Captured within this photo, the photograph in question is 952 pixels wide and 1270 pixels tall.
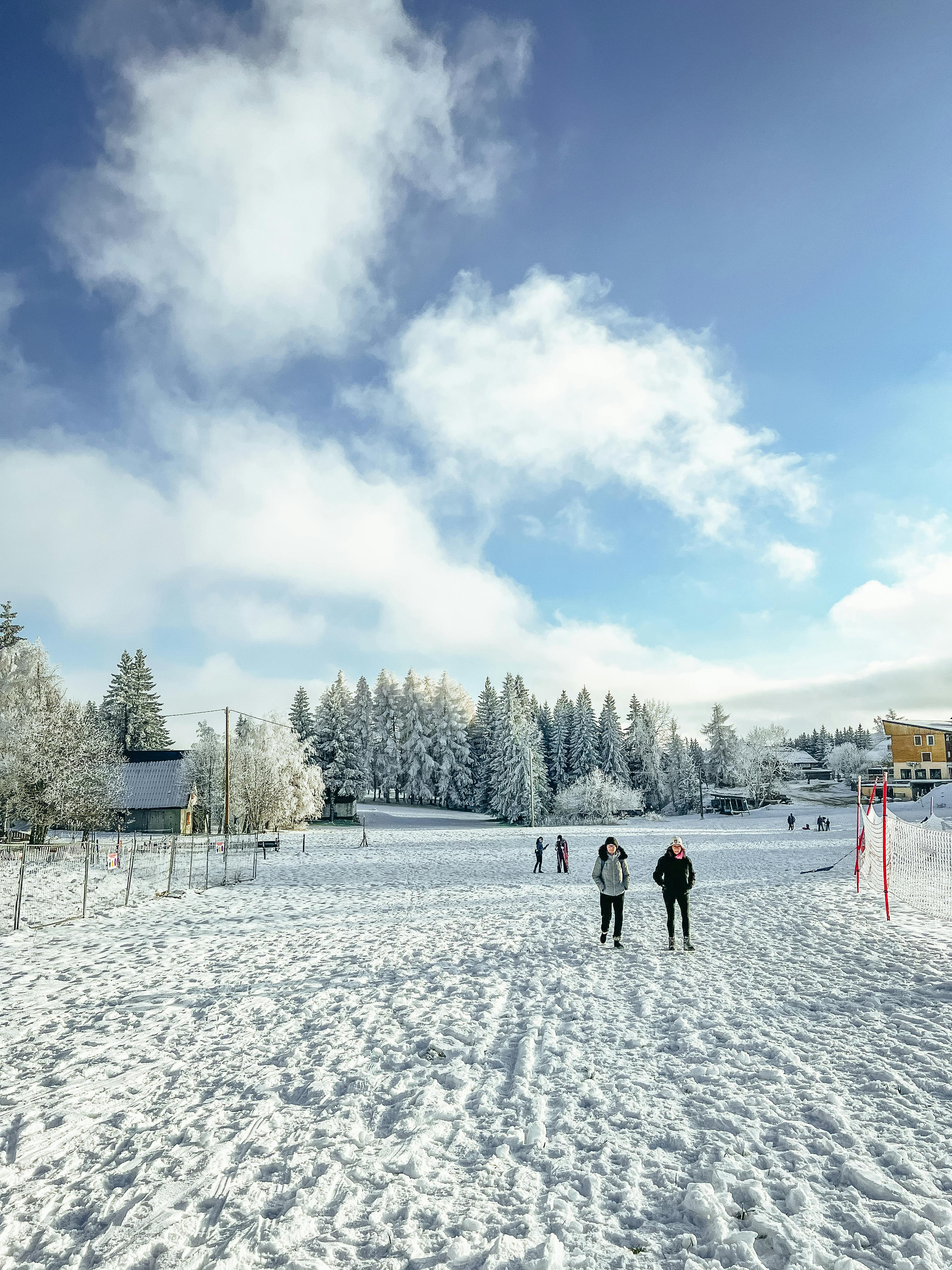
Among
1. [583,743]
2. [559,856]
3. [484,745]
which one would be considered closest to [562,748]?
[583,743]

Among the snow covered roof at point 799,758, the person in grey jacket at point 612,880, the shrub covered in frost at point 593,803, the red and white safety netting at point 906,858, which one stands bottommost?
the shrub covered in frost at point 593,803

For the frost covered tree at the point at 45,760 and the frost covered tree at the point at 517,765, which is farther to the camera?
the frost covered tree at the point at 517,765

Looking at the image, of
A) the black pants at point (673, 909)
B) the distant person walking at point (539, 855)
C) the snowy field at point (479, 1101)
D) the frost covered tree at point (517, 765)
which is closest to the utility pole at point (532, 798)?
the frost covered tree at point (517, 765)

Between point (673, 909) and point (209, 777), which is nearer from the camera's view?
point (673, 909)

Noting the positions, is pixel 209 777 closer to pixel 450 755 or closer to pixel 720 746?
pixel 450 755

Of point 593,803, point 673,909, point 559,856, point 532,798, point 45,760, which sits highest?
point 45,760

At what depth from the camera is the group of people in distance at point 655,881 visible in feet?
36.1

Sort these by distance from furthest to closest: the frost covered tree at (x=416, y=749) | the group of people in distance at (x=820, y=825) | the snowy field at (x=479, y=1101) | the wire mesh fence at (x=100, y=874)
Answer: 1. the frost covered tree at (x=416, y=749)
2. the group of people in distance at (x=820, y=825)
3. the wire mesh fence at (x=100, y=874)
4. the snowy field at (x=479, y=1101)

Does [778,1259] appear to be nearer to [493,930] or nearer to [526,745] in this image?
[493,930]

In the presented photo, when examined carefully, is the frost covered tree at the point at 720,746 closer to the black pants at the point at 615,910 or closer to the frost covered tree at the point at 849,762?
the frost covered tree at the point at 849,762

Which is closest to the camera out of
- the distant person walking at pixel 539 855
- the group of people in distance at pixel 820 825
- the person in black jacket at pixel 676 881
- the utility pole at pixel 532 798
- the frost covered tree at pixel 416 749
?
the person in black jacket at pixel 676 881

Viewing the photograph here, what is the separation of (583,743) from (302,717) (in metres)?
35.0

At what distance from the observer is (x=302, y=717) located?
77.4 meters

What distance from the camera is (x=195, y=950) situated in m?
12.3
